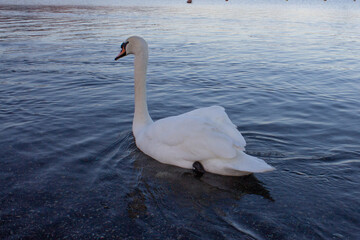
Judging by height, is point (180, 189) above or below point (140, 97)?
below

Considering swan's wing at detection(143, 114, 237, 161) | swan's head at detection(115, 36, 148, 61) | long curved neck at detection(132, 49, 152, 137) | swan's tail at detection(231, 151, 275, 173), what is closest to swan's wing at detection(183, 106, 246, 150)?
swan's wing at detection(143, 114, 237, 161)

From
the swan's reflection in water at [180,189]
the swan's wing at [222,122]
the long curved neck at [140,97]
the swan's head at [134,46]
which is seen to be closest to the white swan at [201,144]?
the swan's wing at [222,122]

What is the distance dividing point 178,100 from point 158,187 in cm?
419

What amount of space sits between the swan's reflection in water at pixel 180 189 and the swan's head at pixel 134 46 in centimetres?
190

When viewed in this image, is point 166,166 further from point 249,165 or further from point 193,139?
point 249,165

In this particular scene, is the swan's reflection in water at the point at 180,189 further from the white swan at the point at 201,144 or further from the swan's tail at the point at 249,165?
the swan's tail at the point at 249,165

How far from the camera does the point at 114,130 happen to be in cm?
686

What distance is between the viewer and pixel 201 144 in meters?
4.87

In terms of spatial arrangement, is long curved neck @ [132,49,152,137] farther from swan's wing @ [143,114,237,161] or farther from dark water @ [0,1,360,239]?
swan's wing @ [143,114,237,161]

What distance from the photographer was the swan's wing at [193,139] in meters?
4.77

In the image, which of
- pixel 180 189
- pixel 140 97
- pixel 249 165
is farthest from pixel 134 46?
pixel 249 165

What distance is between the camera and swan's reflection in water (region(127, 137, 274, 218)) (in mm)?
A: 4457

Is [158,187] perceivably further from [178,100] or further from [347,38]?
[347,38]

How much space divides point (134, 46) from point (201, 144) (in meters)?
2.23
